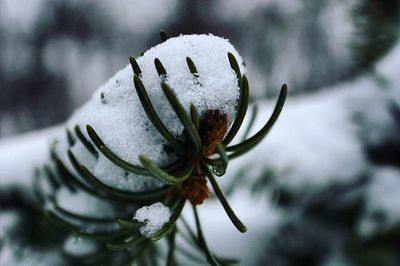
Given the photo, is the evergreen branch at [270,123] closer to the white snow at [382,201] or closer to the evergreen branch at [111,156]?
the evergreen branch at [111,156]

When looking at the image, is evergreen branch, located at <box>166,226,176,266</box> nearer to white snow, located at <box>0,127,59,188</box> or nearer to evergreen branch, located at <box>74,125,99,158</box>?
evergreen branch, located at <box>74,125,99,158</box>

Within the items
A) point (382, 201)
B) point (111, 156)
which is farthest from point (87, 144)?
point (382, 201)

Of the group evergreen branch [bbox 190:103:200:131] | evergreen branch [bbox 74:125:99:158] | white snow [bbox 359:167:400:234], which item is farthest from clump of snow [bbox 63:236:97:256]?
white snow [bbox 359:167:400:234]

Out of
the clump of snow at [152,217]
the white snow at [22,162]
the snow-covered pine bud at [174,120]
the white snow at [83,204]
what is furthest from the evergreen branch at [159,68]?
the white snow at [22,162]

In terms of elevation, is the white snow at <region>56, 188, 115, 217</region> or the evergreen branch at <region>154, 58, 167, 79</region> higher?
the evergreen branch at <region>154, 58, 167, 79</region>

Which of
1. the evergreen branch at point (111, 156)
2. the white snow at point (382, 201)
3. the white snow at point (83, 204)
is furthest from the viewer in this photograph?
the white snow at point (382, 201)
